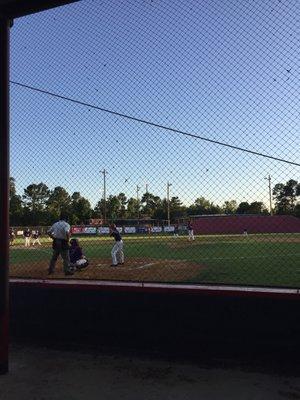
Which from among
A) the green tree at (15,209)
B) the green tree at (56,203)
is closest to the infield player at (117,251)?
the green tree at (56,203)

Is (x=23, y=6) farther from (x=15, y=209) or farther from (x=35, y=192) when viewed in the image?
(x=15, y=209)

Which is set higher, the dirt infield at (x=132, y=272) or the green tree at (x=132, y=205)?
the green tree at (x=132, y=205)

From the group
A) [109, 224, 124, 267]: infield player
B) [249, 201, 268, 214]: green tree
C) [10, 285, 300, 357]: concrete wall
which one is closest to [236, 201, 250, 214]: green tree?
[249, 201, 268, 214]: green tree

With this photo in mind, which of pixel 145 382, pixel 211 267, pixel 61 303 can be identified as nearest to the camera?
pixel 145 382

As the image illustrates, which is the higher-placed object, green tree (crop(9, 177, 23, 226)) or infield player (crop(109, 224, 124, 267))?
green tree (crop(9, 177, 23, 226))

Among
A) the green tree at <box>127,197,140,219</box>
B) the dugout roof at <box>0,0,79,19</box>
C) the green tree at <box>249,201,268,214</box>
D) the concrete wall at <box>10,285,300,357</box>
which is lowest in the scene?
the concrete wall at <box>10,285,300,357</box>

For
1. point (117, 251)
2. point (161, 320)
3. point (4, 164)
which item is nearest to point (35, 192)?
A: point (4, 164)

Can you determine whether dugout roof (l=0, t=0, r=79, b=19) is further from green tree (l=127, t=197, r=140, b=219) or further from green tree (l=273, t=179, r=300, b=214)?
green tree (l=273, t=179, r=300, b=214)

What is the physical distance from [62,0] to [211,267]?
10.5 meters

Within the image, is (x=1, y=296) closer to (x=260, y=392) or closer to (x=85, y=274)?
(x=260, y=392)

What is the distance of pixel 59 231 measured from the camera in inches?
487

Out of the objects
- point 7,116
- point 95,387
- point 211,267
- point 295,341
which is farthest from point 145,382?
point 211,267

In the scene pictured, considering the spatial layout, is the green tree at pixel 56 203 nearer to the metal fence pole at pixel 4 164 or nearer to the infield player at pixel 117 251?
the metal fence pole at pixel 4 164

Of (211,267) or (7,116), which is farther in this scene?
(211,267)
